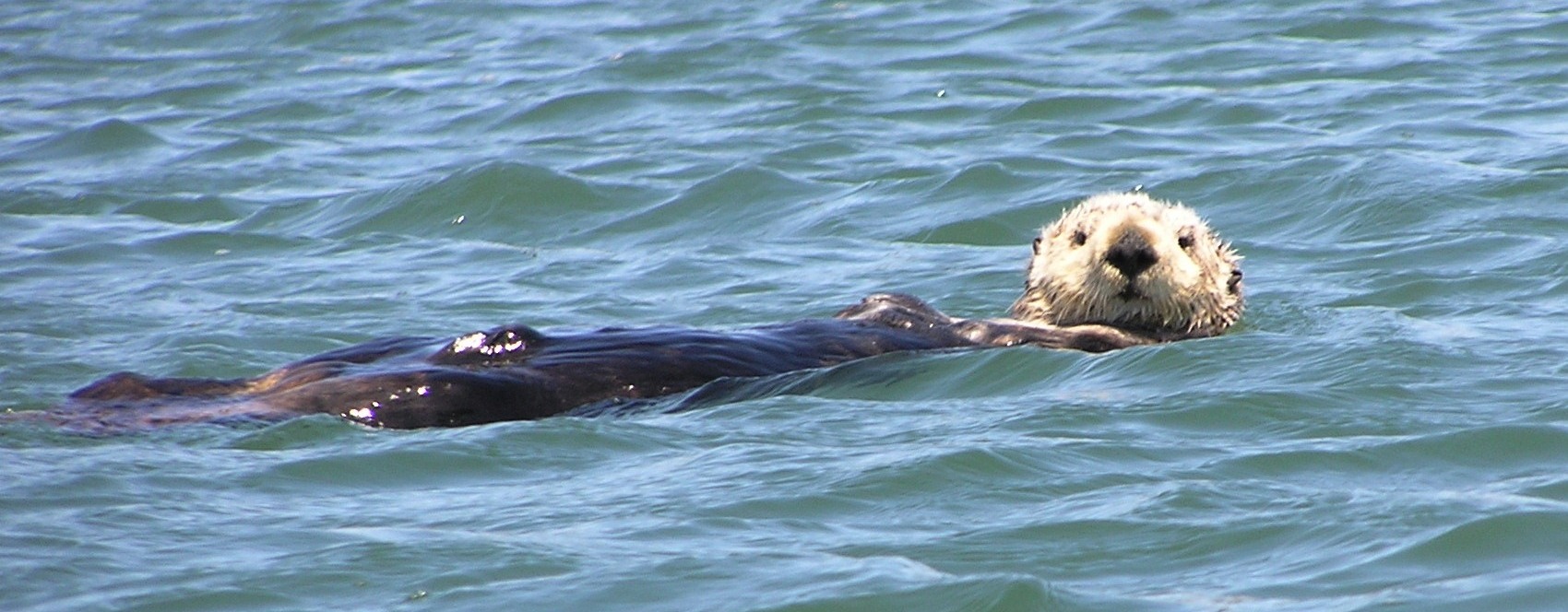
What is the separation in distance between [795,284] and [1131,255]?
2.01m

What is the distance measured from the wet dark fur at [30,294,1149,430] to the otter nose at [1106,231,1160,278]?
0.69m

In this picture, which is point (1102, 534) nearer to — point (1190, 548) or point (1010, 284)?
point (1190, 548)

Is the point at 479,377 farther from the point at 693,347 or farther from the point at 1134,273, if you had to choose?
the point at 1134,273

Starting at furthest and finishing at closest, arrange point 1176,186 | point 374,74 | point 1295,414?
point 374,74 < point 1176,186 < point 1295,414

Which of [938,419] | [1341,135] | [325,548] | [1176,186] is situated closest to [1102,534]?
[938,419]

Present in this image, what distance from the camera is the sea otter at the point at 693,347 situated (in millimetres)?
5648

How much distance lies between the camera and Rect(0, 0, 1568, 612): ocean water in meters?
4.56

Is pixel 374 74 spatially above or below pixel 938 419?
above

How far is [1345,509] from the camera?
477cm

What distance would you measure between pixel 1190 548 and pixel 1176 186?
519cm

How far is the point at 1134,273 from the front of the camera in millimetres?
6730

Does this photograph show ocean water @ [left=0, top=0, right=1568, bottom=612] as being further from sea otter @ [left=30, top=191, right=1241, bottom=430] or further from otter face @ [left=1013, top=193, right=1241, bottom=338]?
otter face @ [left=1013, top=193, right=1241, bottom=338]

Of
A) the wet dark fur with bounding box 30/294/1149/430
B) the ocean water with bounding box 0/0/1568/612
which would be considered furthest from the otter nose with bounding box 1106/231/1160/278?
the wet dark fur with bounding box 30/294/1149/430

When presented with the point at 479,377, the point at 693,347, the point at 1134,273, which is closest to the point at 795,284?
the point at 1134,273
